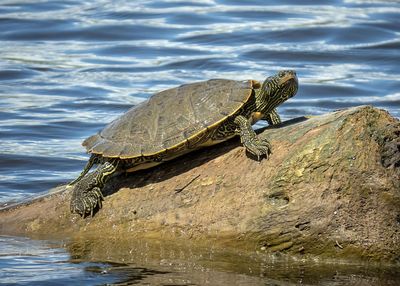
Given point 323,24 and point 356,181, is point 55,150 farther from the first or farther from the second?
point 323,24

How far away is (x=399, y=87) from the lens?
530 inches

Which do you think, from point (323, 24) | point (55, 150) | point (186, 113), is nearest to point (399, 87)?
point (323, 24)

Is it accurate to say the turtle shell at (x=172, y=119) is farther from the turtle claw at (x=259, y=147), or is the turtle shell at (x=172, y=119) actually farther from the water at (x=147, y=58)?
the water at (x=147, y=58)

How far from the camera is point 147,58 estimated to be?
15.5 m

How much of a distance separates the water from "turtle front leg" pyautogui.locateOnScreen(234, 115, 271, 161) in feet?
9.90

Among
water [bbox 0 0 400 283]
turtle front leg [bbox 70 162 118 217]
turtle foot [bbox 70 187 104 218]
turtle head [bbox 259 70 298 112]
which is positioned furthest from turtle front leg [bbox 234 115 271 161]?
water [bbox 0 0 400 283]

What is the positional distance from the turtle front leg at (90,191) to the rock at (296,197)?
0.57 feet

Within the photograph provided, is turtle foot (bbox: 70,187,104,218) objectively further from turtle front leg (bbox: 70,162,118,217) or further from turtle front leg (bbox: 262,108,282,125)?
turtle front leg (bbox: 262,108,282,125)

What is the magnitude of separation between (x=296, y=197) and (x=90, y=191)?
143 centimetres

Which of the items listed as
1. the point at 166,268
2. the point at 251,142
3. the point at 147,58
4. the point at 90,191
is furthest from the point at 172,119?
the point at 147,58

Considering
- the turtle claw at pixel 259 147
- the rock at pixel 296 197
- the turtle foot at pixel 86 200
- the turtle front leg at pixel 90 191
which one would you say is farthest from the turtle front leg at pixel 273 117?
the turtle foot at pixel 86 200

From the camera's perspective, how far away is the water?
11625mm

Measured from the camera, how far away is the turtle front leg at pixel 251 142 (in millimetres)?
6336

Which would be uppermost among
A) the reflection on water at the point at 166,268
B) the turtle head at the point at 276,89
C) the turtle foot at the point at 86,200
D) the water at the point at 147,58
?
the turtle head at the point at 276,89
